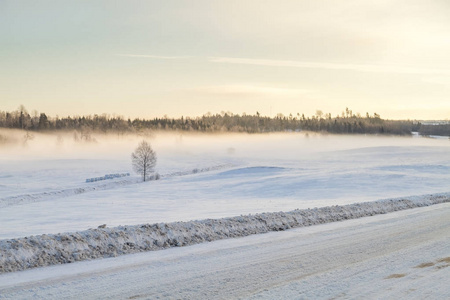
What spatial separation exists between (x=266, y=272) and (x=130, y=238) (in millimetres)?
3478

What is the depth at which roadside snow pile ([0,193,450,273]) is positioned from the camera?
9125mm

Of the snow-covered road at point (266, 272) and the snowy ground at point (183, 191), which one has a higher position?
the snow-covered road at point (266, 272)

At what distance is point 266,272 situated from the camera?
28.4 feet

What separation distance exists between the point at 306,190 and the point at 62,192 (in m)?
27.6

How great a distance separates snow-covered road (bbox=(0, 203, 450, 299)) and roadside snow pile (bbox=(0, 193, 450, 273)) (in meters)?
0.38

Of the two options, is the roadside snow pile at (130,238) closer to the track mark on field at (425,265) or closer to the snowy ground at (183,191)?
the track mark on field at (425,265)

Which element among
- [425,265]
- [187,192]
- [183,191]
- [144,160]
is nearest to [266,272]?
[425,265]

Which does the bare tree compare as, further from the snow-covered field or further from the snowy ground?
the snow-covered field

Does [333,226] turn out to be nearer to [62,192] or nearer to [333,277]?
[333,277]

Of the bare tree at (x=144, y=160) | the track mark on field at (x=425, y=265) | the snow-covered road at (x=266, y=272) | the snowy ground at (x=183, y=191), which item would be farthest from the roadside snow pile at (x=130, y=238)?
the bare tree at (x=144, y=160)

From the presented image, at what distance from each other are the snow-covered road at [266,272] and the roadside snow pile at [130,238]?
38 centimetres

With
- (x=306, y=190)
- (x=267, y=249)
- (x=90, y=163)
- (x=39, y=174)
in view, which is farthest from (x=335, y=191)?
(x=90, y=163)

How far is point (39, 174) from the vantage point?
75.5 m

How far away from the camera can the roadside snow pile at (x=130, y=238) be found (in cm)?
912
